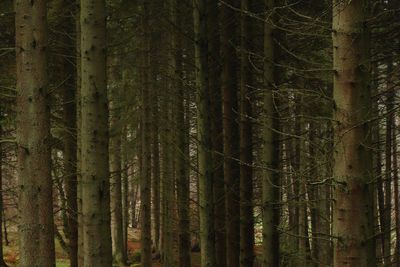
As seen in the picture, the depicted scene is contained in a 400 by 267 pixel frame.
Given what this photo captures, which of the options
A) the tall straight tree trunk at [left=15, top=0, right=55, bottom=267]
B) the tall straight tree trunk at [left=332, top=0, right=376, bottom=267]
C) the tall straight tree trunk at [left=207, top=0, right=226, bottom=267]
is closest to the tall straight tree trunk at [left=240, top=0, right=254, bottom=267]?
the tall straight tree trunk at [left=207, top=0, right=226, bottom=267]

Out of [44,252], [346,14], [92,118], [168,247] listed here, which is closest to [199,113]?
[92,118]

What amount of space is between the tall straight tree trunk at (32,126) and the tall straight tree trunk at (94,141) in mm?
515

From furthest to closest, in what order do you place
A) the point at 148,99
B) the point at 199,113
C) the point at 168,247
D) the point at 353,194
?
the point at 168,247, the point at 148,99, the point at 199,113, the point at 353,194

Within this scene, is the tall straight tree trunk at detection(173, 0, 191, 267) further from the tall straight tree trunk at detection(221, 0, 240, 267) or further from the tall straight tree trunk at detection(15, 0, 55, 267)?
the tall straight tree trunk at detection(15, 0, 55, 267)

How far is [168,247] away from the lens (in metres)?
14.7

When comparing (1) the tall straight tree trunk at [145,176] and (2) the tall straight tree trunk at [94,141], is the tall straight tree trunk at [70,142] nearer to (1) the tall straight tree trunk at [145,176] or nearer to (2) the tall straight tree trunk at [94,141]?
(1) the tall straight tree trunk at [145,176]

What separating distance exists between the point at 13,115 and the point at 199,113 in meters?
7.23

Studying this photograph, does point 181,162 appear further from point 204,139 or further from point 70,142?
point 204,139

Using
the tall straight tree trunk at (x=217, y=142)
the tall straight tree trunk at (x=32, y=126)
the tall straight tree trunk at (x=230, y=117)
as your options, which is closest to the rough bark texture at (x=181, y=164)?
the tall straight tree trunk at (x=217, y=142)

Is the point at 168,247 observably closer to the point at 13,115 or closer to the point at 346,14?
the point at 13,115

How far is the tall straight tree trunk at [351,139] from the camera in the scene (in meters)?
4.44

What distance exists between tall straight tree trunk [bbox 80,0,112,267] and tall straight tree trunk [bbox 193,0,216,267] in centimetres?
257

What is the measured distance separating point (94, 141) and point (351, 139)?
9.82ft

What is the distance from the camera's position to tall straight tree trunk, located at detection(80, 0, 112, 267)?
20.0 feet
